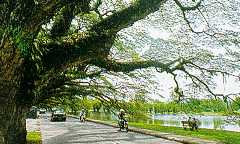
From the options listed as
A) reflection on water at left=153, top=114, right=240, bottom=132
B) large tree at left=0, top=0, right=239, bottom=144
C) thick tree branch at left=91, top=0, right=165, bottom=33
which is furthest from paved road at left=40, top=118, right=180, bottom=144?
thick tree branch at left=91, top=0, right=165, bottom=33

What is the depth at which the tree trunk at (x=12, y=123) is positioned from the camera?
10.5 m

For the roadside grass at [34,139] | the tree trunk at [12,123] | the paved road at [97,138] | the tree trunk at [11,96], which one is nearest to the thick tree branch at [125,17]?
the tree trunk at [11,96]

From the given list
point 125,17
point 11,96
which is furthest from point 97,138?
point 11,96

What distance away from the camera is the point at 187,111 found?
20.8m

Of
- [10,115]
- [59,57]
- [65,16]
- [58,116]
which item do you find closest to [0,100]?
[10,115]

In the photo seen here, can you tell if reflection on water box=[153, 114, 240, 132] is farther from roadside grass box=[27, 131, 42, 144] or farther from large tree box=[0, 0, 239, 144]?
roadside grass box=[27, 131, 42, 144]

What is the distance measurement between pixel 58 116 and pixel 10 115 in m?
52.7

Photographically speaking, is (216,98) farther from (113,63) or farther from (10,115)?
(10,115)

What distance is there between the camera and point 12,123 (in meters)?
11.3

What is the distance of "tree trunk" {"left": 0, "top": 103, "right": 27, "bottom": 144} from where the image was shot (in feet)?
34.6

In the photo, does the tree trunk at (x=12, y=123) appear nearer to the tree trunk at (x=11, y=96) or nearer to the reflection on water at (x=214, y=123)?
the tree trunk at (x=11, y=96)

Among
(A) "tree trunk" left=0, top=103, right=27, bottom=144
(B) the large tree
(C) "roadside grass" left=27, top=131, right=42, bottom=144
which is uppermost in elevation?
(B) the large tree

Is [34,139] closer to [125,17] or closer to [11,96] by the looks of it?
[11,96]

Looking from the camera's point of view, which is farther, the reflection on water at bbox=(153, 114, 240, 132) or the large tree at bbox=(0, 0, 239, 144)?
the reflection on water at bbox=(153, 114, 240, 132)
